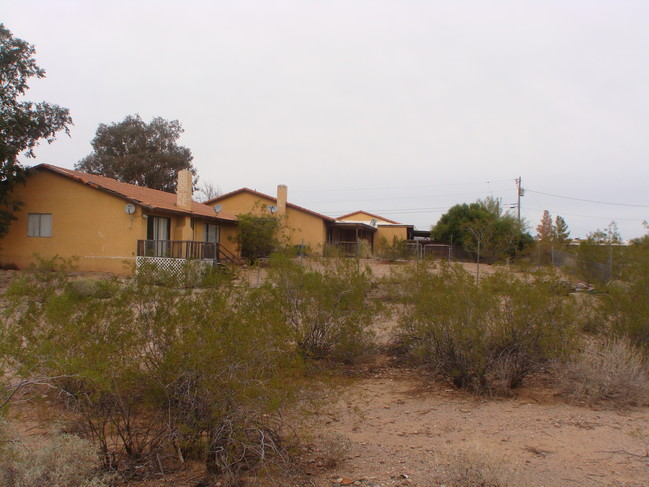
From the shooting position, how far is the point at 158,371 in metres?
4.93

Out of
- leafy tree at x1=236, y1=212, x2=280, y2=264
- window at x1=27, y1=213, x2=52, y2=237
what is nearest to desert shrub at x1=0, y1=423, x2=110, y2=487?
window at x1=27, y1=213, x2=52, y2=237

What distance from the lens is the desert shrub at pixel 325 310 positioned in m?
8.90

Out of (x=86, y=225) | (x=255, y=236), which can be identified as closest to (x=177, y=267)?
(x=86, y=225)

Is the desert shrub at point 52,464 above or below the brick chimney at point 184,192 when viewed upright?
below

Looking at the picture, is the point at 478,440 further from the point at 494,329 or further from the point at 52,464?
the point at 52,464

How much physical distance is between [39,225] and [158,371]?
70.3ft

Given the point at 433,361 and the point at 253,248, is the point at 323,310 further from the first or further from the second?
the point at 253,248

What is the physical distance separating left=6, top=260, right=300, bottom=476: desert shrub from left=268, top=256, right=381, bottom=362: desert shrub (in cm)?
334

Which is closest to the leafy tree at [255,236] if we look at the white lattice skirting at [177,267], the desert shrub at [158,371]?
the white lattice skirting at [177,267]

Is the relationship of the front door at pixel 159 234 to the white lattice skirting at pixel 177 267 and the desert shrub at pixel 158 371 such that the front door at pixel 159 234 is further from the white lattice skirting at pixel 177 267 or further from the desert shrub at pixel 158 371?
the desert shrub at pixel 158 371

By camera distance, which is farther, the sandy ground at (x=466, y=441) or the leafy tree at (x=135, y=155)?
the leafy tree at (x=135, y=155)

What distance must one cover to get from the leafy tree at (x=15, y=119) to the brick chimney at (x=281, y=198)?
13771 millimetres

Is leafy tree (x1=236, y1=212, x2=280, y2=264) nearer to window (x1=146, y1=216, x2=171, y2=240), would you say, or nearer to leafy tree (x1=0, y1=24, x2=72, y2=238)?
window (x1=146, y1=216, x2=171, y2=240)

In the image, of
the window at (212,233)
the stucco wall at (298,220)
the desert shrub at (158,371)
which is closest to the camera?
the desert shrub at (158,371)
